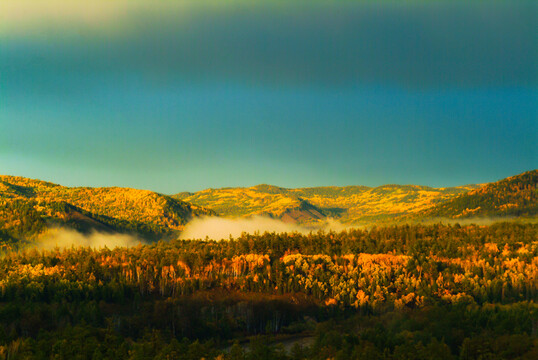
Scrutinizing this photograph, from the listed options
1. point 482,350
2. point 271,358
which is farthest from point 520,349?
point 271,358

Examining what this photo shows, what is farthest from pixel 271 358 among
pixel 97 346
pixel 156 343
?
pixel 97 346

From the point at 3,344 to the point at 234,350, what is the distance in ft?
284

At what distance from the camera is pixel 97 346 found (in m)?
164

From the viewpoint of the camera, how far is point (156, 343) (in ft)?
587

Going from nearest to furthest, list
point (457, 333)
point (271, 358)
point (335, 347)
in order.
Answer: point (271, 358)
point (335, 347)
point (457, 333)

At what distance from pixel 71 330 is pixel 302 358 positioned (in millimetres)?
90484

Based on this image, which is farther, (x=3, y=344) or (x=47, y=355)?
(x=3, y=344)

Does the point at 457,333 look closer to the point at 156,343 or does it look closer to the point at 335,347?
the point at 335,347

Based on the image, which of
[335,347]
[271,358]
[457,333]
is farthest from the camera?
[457,333]

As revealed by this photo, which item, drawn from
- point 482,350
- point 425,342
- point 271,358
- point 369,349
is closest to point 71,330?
point 271,358

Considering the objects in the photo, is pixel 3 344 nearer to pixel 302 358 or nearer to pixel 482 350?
pixel 302 358

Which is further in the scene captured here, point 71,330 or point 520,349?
point 71,330

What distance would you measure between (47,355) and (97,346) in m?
15.7

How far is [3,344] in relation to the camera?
175 metres
